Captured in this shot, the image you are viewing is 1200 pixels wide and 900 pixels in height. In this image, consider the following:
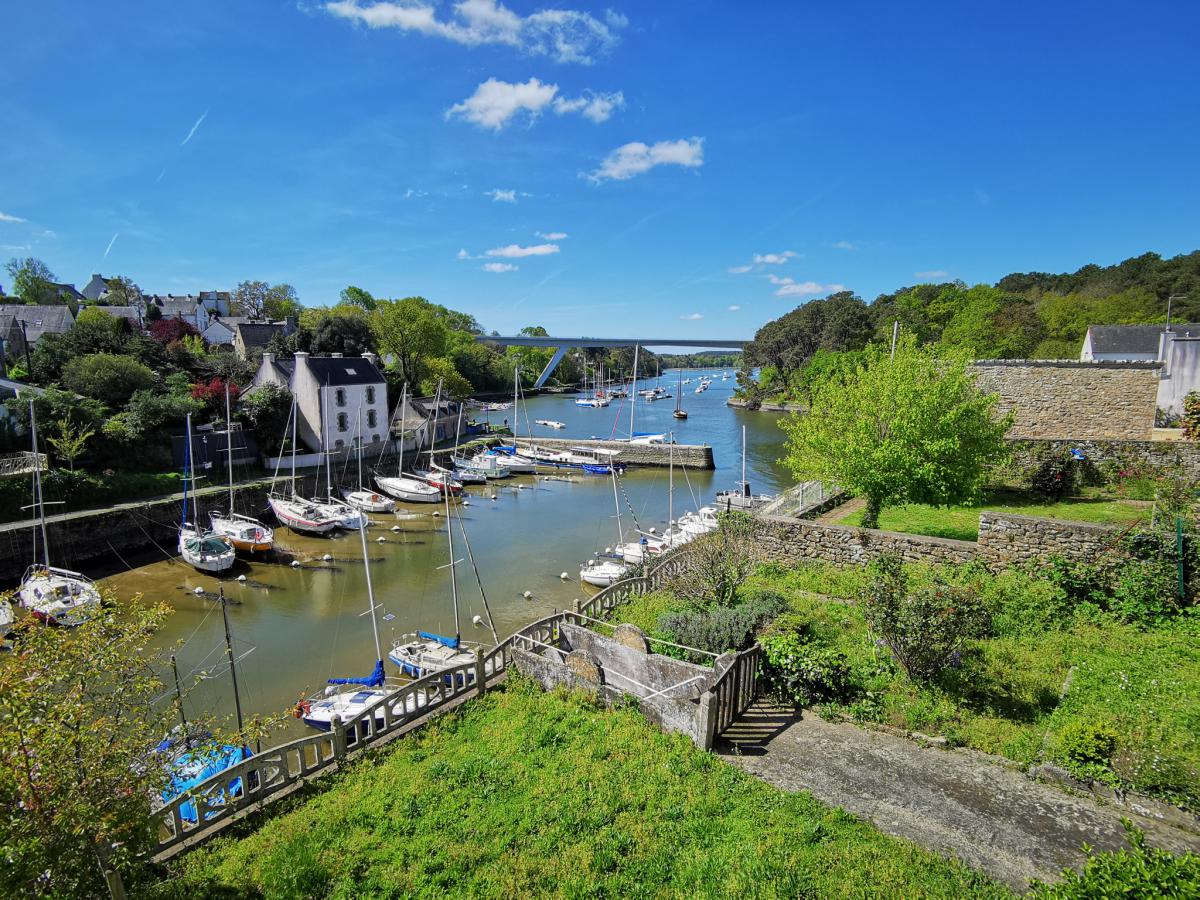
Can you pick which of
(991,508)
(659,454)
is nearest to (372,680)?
(991,508)

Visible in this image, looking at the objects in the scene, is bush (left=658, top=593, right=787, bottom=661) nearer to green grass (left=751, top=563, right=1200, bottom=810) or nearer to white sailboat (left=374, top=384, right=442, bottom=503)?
green grass (left=751, top=563, right=1200, bottom=810)

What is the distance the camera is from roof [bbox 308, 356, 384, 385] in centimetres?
3647

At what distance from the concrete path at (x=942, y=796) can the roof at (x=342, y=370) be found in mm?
35735

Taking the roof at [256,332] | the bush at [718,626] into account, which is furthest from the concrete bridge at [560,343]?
the bush at [718,626]

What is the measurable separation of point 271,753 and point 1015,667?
10909mm

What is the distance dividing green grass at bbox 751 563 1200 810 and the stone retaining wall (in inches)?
35.9

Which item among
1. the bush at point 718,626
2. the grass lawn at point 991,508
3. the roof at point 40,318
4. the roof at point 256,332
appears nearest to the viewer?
the bush at point 718,626

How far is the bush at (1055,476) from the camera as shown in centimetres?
1830

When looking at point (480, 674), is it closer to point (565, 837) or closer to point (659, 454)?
point (565, 837)

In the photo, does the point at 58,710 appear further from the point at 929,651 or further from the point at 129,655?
the point at 929,651

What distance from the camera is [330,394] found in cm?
3638

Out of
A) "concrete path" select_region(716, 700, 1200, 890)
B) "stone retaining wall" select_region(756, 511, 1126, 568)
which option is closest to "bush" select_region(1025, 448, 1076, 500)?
"stone retaining wall" select_region(756, 511, 1126, 568)

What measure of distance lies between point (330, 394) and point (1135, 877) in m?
39.4

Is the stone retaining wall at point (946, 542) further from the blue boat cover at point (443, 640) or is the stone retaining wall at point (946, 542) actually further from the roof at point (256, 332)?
the roof at point (256, 332)
